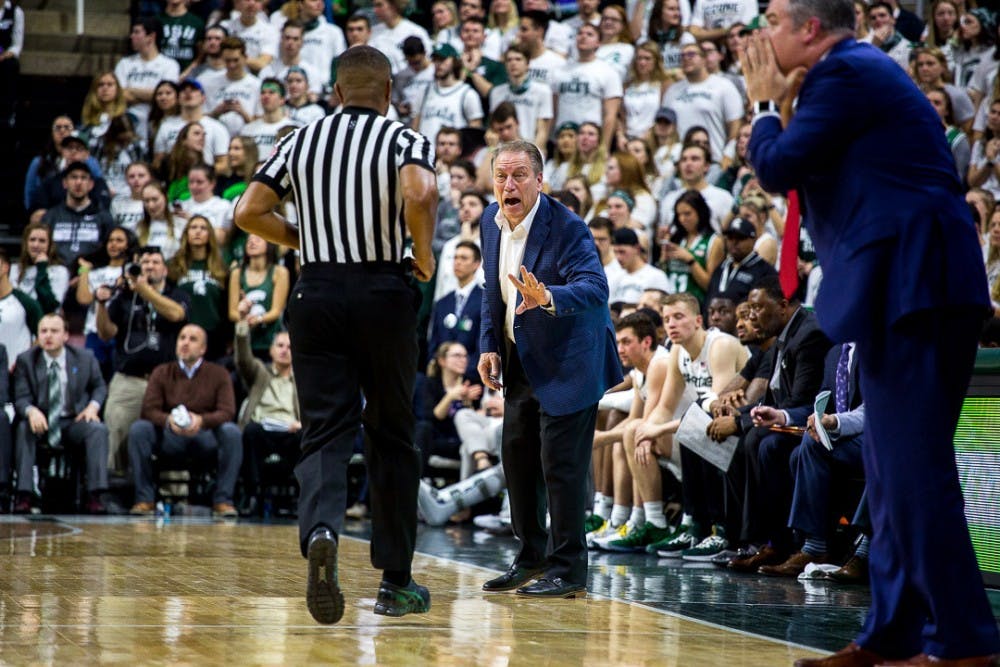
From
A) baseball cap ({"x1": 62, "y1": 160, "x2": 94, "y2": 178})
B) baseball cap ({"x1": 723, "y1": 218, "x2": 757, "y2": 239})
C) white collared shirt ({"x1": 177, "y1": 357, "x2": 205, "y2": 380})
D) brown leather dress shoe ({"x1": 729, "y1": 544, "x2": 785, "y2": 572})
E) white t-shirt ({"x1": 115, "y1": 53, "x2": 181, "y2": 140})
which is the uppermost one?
white t-shirt ({"x1": 115, "y1": 53, "x2": 181, "y2": 140})

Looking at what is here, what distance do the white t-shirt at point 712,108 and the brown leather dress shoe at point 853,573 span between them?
19.4 ft

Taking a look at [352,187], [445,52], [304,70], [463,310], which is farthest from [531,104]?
[352,187]

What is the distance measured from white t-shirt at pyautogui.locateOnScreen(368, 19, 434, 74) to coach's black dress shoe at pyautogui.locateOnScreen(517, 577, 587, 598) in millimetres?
8733

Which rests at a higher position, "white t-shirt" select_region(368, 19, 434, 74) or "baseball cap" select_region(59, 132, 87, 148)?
"white t-shirt" select_region(368, 19, 434, 74)

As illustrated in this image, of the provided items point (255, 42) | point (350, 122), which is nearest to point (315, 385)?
point (350, 122)

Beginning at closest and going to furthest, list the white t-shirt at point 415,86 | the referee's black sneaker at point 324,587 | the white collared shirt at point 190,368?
the referee's black sneaker at point 324,587, the white collared shirt at point 190,368, the white t-shirt at point 415,86

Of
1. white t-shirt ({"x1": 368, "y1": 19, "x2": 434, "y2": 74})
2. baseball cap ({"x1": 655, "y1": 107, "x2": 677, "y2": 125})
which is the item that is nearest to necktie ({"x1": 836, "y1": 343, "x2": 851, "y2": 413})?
baseball cap ({"x1": 655, "y1": 107, "x2": 677, "y2": 125})

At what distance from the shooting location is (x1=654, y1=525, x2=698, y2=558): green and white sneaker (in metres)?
7.67

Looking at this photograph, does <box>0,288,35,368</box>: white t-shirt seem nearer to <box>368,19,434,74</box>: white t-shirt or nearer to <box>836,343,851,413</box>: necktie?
<box>368,19,434,74</box>: white t-shirt

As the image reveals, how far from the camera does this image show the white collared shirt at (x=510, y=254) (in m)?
5.57

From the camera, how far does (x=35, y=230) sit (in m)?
11.3

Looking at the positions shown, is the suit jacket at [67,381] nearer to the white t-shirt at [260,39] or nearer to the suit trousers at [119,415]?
the suit trousers at [119,415]

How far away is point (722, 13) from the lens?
1288 cm

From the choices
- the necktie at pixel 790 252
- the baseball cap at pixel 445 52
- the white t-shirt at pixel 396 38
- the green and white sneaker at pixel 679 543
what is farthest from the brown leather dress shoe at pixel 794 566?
the white t-shirt at pixel 396 38
